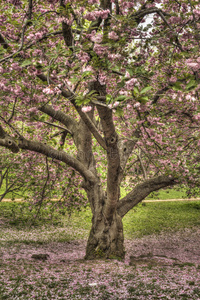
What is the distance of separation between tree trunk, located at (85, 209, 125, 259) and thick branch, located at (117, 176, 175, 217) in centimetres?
64

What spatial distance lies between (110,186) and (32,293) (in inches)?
127

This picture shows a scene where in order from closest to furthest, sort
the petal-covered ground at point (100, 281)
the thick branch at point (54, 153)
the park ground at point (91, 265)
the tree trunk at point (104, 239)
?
the petal-covered ground at point (100, 281), the park ground at point (91, 265), the thick branch at point (54, 153), the tree trunk at point (104, 239)

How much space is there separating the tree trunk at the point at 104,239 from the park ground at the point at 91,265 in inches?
18.0

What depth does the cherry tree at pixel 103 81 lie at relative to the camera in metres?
4.56

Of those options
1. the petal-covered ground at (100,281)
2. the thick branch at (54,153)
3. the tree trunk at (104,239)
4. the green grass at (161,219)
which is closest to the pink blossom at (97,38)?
the thick branch at (54,153)

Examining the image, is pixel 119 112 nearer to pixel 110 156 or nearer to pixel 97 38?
pixel 97 38

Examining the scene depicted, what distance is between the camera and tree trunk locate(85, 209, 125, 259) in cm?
858

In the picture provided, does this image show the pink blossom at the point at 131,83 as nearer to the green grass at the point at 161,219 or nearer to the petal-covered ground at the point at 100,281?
the petal-covered ground at the point at 100,281

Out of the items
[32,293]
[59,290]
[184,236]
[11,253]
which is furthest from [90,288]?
[184,236]

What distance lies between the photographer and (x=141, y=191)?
9.56 metres

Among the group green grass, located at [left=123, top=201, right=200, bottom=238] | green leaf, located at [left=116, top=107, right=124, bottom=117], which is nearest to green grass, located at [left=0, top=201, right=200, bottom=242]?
green grass, located at [left=123, top=201, right=200, bottom=238]

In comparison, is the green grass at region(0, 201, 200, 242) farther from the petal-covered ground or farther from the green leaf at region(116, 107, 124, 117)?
the green leaf at region(116, 107, 124, 117)

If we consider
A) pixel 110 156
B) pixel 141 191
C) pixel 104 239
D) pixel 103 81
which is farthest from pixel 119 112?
pixel 141 191

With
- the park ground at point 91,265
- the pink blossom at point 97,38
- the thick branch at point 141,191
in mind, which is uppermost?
the pink blossom at point 97,38
